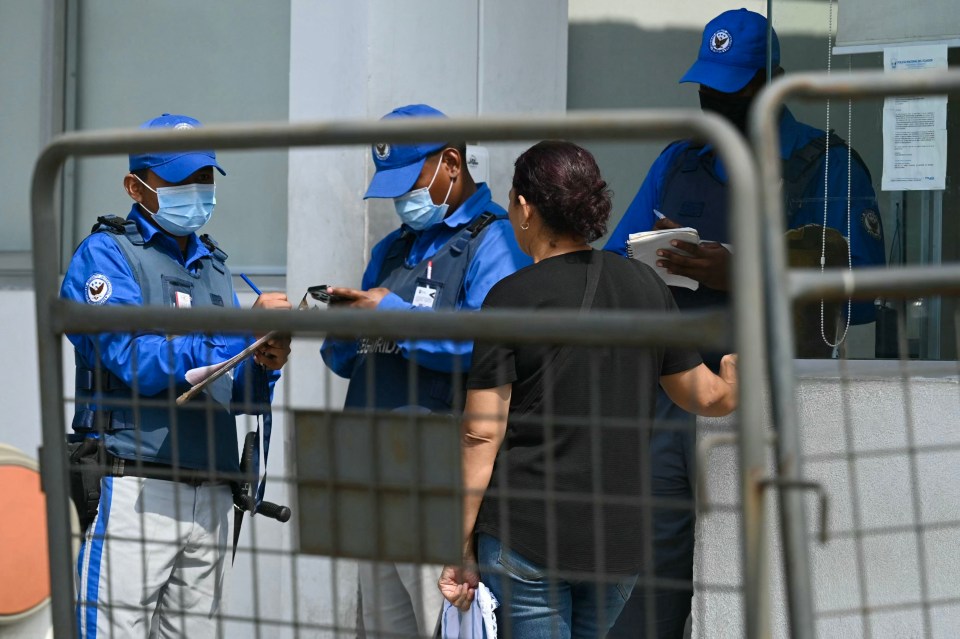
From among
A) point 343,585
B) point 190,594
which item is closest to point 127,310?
point 190,594

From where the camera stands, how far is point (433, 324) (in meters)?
1.83

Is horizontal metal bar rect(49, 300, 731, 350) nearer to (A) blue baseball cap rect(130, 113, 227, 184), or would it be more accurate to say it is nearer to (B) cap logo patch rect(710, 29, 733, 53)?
(A) blue baseball cap rect(130, 113, 227, 184)

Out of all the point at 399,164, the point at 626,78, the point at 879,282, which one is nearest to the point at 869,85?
the point at 879,282

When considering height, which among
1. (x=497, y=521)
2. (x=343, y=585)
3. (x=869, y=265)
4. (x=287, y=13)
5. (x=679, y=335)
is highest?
(x=287, y=13)

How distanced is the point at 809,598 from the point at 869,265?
235 centimetres

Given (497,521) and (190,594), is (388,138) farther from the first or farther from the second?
(190,594)

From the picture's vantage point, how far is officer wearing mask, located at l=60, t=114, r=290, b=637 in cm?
323

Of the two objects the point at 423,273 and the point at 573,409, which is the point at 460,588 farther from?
the point at 423,273

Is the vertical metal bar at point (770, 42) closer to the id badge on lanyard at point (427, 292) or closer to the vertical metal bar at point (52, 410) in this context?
the id badge on lanyard at point (427, 292)

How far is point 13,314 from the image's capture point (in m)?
5.48

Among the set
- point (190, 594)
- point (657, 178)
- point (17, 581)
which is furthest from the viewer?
point (657, 178)

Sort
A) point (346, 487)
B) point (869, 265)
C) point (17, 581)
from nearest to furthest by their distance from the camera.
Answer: point (346, 487), point (17, 581), point (869, 265)

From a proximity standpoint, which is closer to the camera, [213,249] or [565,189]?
[565,189]

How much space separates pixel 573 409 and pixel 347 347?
65 cm
